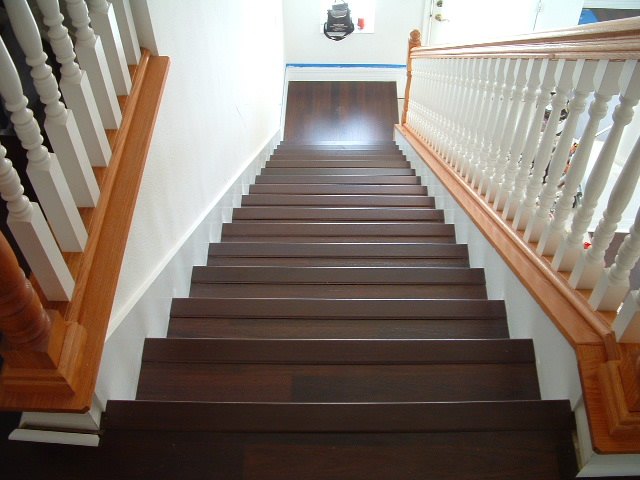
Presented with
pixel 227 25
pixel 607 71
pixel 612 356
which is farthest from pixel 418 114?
pixel 612 356

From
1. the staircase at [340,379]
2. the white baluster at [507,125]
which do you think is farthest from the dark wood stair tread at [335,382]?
the white baluster at [507,125]

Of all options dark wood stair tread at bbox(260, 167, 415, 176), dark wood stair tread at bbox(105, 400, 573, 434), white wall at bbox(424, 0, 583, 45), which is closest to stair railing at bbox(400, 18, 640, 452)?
dark wood stair tread at bbox(105, 400, 573, 434)

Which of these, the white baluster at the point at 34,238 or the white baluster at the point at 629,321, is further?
the white baluster at the point at 629,321

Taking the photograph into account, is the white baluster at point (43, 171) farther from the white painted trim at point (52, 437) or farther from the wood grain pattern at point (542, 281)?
the wood grain pattern at point (542, 281)

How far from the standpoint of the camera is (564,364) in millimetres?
1138

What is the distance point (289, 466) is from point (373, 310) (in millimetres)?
647

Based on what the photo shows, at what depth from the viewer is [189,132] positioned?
70.4 inches

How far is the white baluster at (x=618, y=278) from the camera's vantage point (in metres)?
0.98

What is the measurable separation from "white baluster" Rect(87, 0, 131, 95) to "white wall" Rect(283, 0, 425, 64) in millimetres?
5731

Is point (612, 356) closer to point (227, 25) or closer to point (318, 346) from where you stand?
point (318, 346)

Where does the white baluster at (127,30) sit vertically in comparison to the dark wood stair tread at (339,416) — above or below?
above

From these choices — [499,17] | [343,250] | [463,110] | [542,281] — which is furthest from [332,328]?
[499,17]

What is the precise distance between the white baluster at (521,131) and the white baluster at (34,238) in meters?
1.49

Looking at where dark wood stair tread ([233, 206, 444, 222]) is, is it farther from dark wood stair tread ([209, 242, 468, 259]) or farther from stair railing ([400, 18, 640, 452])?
dark wood stair tread ([209, 242, 468, 259])
